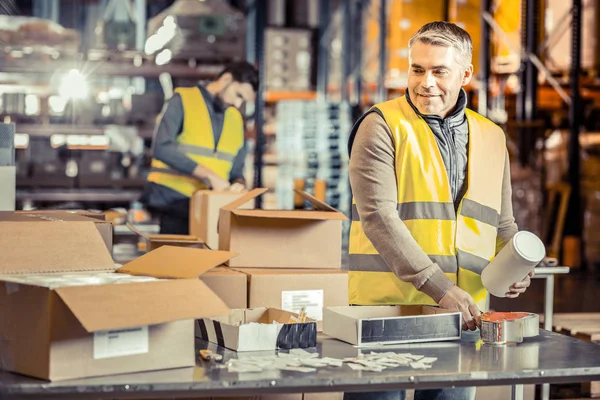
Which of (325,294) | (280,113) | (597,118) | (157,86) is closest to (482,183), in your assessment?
(325,294)

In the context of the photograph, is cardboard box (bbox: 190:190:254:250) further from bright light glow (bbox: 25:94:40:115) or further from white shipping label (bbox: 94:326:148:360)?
bright light glow (bbox: 25:94:40:115)

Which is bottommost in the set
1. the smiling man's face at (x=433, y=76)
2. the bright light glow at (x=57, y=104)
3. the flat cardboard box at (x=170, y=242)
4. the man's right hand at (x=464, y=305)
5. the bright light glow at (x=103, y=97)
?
the man's right hand at (x=464, y=305)

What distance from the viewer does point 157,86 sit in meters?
8.86

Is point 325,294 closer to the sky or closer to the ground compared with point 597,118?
closer to the ground

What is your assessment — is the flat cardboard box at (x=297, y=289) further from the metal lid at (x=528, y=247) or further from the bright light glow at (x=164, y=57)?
the bright light glow at (x=164, y=57)

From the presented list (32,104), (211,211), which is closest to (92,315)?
(211,211)

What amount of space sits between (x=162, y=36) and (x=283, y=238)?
5382 mm

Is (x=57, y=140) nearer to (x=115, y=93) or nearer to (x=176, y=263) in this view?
(x=115, y=93)

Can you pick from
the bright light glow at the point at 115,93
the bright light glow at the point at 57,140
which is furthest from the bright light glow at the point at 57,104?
the bright light glow at the point at 115,93

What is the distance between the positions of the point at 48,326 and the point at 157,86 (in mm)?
6970

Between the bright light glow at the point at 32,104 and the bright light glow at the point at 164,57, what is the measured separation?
1.27 metres

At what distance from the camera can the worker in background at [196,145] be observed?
5.48 m

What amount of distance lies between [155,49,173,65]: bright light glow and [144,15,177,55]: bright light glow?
0.06 metres

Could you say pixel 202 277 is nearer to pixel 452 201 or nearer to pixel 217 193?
pixel 452 201
